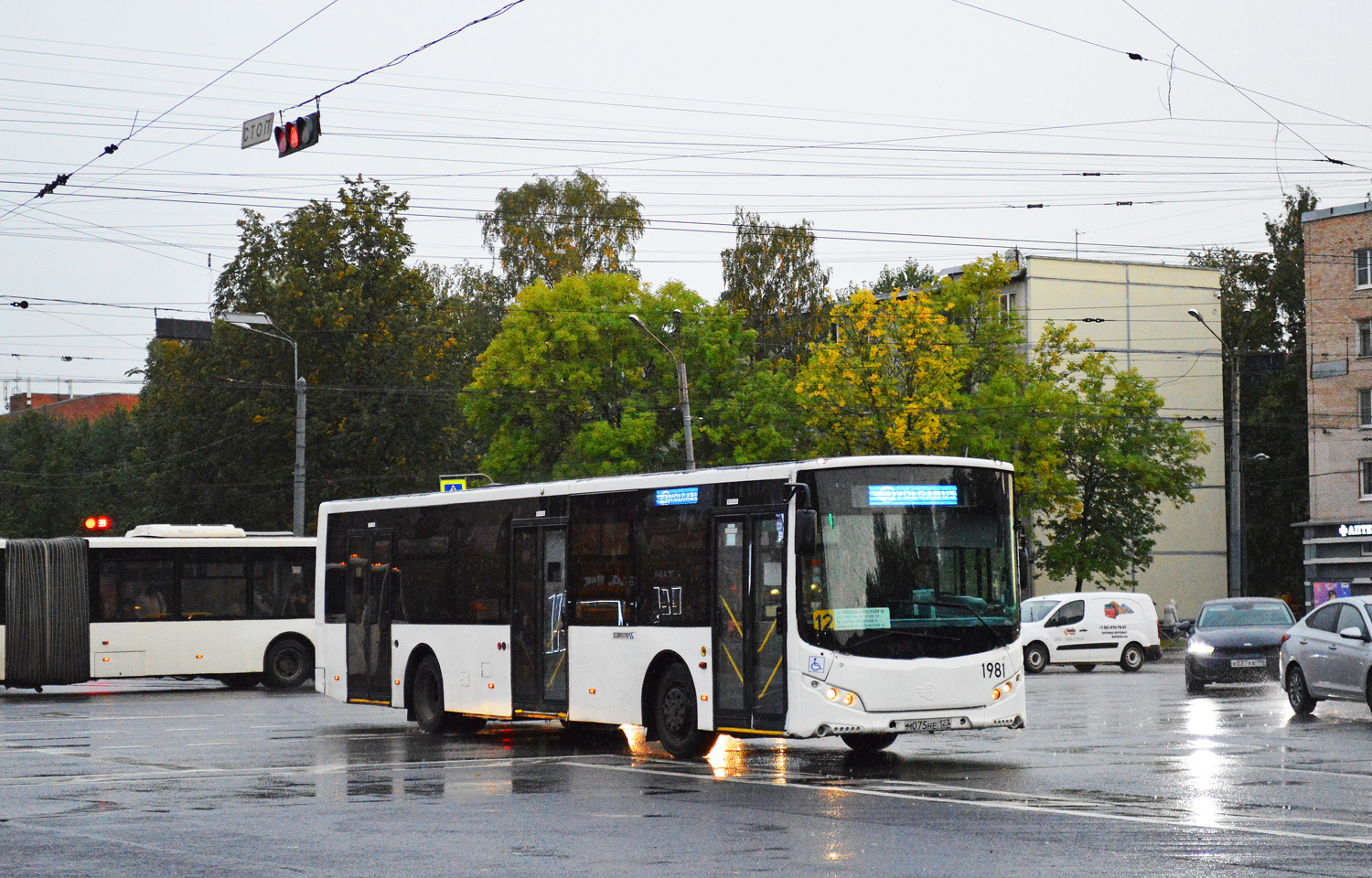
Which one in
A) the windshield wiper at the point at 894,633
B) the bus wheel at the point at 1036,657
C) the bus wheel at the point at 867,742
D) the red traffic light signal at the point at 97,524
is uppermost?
the red traffic light signal at the point at 97,524

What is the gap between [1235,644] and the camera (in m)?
28.7

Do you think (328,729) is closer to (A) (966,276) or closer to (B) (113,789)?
(B) (113,789)

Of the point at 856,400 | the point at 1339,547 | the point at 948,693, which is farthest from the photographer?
the point at 1339,547

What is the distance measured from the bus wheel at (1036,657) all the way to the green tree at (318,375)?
2225cm

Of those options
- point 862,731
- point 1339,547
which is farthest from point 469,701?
point 1339,547

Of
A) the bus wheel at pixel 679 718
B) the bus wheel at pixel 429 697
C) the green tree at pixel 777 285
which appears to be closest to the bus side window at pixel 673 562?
the bus wheel at pixel 679 718

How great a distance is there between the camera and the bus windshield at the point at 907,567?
51.6 feet

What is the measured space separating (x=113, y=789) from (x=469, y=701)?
248 inches

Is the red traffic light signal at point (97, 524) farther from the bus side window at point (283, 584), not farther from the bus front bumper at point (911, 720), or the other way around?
the bus front bumper at point (911, 720)

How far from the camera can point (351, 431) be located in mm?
51844

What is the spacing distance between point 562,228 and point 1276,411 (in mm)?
31312

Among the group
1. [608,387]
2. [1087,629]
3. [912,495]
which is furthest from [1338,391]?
[912,495]

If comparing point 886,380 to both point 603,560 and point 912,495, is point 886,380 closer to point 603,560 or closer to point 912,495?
point 603,560

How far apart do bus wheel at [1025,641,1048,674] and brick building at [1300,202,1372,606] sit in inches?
997
